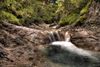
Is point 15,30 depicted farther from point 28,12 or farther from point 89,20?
point 28,12

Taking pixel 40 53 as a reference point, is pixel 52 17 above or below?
below

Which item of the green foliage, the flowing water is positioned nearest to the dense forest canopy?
the green foliage

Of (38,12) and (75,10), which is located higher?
(75,10)

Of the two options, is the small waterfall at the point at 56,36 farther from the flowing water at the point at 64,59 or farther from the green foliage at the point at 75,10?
the green foliage at the point at 75,10

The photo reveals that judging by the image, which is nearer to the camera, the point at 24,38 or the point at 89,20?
the point at 24,38

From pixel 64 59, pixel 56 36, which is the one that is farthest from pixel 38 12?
pixel 64 59

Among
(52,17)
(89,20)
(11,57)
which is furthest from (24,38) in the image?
(52,17)

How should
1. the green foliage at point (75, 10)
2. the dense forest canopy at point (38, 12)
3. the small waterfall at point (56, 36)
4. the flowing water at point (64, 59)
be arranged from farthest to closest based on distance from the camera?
1. the green foliage at point (75, 10)
2. the dense forest canopy at point (38, 12)
3. the small waterfall at point (56, 36)
4. the flowing water at point (64, 59)

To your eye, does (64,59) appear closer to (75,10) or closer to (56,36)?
(56,36)

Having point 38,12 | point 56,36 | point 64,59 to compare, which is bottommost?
point 38,12

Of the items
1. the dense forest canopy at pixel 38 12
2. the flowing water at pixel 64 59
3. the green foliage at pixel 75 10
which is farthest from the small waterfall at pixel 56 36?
the green foliage at pixel 75 10

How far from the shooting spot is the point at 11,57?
12.7 m

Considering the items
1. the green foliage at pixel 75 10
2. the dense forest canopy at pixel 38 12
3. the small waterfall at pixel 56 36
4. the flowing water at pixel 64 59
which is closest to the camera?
the flowing water at pixel 64 59

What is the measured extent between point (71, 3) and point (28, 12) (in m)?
6.79
